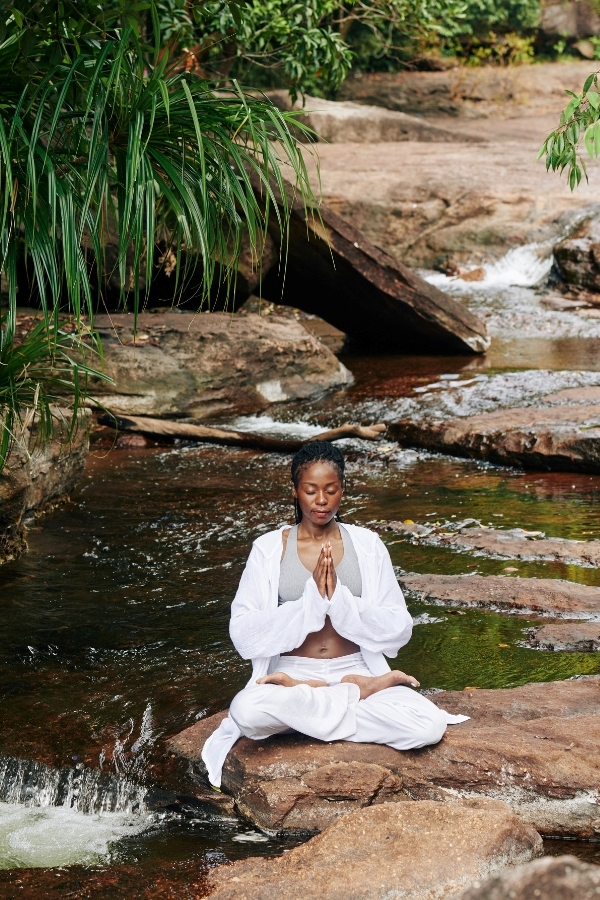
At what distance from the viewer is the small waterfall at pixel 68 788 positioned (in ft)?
12.6

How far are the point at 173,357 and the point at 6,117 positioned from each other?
16.3 ft

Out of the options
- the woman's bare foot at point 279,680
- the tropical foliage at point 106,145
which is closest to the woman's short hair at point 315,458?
the woman's bare foot at point 279,680

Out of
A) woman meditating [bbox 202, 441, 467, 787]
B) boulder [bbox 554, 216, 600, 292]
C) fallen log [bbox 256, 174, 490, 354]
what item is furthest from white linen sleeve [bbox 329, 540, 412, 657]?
boulder [bbox 554, 216, 600, 292]

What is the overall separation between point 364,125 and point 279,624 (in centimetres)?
1697

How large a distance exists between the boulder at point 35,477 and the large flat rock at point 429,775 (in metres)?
2.58

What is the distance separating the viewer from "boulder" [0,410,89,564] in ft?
19.9

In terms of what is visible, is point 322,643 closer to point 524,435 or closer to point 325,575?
point 325,575

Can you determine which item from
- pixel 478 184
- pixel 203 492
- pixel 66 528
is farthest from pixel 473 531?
pixel 478 184

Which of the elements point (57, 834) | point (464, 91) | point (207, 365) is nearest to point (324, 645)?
point (57, 834)

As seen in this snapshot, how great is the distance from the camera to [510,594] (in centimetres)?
530

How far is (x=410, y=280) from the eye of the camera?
1131 cm

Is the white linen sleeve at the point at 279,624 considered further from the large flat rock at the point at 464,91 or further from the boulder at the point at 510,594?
the large flat rock at the point at 464,91

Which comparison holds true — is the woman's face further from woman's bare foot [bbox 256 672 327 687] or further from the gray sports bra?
woman's bare foot [bbox 256 672 327 687]

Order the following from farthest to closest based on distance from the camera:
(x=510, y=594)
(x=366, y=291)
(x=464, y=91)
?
(x=464, y=91), (x=366, y=291), (x=510, y=594)
